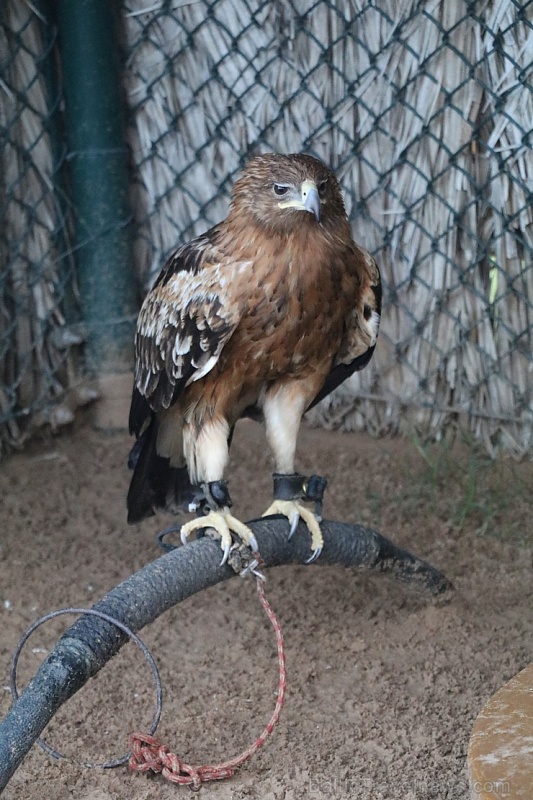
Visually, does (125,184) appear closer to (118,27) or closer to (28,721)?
(118,27)

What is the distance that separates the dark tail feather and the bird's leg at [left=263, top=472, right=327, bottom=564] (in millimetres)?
399

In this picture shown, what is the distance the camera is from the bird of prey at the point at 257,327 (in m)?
2.53

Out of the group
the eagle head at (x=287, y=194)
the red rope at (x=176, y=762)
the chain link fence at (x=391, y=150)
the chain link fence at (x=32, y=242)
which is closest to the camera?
the red rope at (x=176, y=762)

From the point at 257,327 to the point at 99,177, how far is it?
170cm

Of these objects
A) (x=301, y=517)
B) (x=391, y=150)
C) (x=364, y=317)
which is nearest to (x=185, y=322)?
(x=364, y=317)

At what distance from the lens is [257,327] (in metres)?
2.55

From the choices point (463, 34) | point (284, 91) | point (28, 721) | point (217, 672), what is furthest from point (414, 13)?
point (28, 721)

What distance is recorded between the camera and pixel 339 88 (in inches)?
144

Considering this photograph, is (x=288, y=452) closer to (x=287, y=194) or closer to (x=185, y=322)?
(x=185, y=322)

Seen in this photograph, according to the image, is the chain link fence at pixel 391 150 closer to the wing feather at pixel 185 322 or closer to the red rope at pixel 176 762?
the wing feather at pixel 185 322

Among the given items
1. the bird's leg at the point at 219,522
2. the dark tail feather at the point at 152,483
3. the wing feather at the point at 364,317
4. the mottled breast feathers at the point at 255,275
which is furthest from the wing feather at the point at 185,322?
the wing feather at the point at 364,317

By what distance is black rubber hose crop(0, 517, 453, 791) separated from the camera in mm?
1973

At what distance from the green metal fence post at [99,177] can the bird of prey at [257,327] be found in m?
1.14

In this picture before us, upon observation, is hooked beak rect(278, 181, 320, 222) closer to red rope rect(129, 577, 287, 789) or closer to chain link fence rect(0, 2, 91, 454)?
red rope rect(129, 577, 287, 789)
